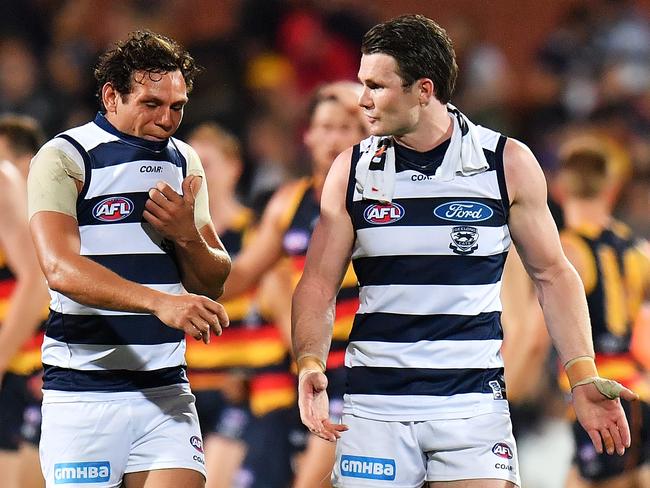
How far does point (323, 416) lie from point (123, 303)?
68 cm

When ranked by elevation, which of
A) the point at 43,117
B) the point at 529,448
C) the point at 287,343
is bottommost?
the point at 529,448

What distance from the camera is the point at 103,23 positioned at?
12.0 metres

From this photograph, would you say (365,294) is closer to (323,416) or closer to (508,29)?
(323,416)

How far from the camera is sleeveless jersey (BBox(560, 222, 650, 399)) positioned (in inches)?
267

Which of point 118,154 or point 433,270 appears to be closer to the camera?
point 433,270

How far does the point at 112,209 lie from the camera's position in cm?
414

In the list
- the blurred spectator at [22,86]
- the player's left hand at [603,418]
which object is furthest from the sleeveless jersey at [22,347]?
the blurred spectator at [22,86]

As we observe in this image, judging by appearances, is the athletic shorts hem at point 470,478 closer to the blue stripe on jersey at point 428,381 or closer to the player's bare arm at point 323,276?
the blue stripe on jersey at point 428,381

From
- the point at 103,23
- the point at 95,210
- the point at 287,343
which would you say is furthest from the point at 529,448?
the point at 95,210

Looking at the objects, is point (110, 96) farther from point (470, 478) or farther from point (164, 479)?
point (470, 478)

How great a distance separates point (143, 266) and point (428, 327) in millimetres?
940

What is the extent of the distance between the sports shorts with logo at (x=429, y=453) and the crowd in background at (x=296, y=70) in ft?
22.9

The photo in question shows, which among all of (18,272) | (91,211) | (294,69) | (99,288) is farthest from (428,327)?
(294,69)

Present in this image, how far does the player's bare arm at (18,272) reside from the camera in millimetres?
6262
